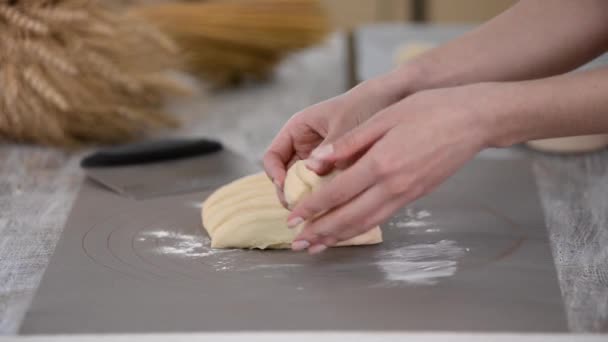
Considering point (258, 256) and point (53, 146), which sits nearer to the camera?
point (258, 256)

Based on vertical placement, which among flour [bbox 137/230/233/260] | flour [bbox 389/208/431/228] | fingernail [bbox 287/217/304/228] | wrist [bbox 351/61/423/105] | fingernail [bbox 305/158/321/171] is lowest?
flour [bbox 389/208/431/228]

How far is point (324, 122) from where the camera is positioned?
1.19m

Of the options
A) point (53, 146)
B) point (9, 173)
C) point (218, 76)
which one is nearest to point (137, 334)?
point (9, 173)

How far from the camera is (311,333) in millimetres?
963

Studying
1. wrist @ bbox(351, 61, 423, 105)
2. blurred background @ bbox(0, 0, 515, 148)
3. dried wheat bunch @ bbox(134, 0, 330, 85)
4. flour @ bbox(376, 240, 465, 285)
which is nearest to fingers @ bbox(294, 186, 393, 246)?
flour @ bbox(376, 240, 465, 285)

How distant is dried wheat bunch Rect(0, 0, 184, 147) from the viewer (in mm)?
1612

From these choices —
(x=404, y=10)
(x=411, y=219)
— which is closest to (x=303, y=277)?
(x=411, y=219)

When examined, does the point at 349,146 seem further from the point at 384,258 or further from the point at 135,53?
the point at 135,53

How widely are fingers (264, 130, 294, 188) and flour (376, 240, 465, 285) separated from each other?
0.60 ft

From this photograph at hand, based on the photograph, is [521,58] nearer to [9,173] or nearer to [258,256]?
[258,256]

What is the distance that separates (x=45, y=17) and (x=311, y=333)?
37.8 inches

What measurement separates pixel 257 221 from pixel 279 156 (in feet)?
0.32

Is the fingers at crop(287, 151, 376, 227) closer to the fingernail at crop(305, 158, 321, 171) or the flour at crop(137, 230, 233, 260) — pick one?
the fingernail at crop(305, 158, 321, 171)

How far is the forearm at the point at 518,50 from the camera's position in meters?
1.26
